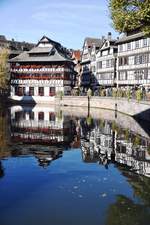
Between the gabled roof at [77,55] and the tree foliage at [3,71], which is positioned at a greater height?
the gabled roof at [77,55]

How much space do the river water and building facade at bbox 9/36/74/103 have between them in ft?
185

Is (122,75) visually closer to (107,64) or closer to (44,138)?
(107,64)

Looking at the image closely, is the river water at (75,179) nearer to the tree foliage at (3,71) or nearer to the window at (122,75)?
the window at (122,75)

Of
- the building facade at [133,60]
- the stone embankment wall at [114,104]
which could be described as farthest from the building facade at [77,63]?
the building facade at [133,60]

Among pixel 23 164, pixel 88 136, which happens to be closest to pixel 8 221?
pixel 23 164

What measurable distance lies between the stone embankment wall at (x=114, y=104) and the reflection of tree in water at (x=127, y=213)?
3163cm

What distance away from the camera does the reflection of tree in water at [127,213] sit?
15702 millimetres

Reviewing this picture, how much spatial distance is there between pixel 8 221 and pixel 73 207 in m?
3.04

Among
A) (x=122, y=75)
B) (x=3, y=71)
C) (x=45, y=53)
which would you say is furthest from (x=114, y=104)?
(x=45, y=53)

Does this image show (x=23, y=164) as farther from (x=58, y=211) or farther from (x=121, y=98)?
(x=121, y=98)

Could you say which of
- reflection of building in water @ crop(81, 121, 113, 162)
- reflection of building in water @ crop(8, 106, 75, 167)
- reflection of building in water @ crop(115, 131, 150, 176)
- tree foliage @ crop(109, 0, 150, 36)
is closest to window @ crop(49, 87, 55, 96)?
reflection of building in water @ crop(8, 106, 75, 167)

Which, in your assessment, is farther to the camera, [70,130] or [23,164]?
[70,130]

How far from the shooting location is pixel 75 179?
2209 centimetres

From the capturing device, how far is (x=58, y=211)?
656 inches
